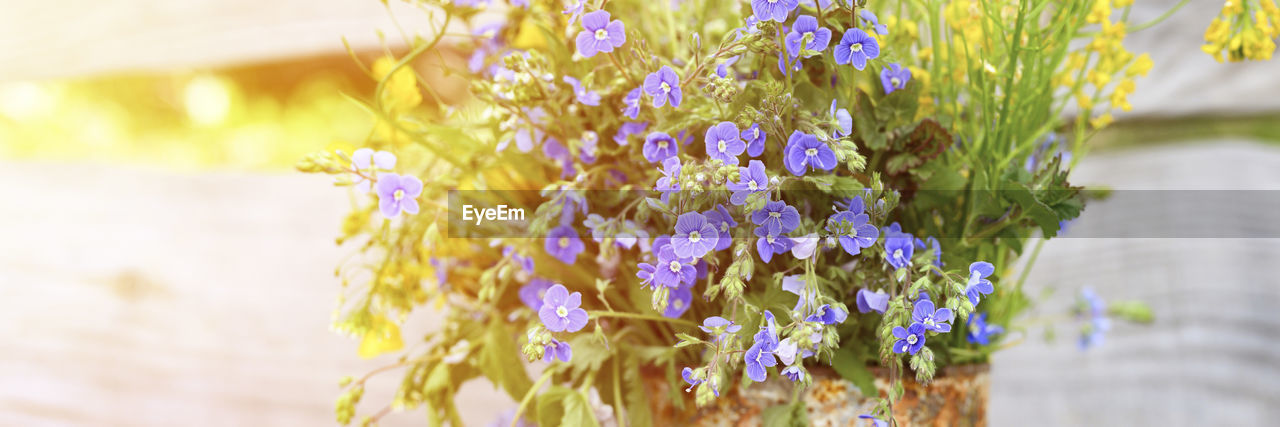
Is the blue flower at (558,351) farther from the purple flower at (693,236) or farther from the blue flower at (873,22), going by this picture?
the blue flower at (873,22)

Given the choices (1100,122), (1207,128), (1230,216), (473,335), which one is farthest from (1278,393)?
(473,335)

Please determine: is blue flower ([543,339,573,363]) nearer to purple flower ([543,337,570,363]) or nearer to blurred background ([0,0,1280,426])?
purple flower ([543,337,570,363])

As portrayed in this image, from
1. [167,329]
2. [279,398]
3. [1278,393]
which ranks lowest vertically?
[1278,393]

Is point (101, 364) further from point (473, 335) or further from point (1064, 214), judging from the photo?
point (1064, 214)

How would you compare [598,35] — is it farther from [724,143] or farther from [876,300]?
[876,300]

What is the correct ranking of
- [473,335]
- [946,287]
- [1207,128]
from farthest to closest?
[1207,128]
[473,335]
[946,287]

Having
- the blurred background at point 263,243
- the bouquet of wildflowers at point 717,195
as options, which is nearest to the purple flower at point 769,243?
the bouquet of wildflowers at point 717,195

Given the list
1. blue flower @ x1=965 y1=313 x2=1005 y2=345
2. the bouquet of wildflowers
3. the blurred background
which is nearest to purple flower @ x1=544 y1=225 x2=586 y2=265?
the bouquet of wildflowers
